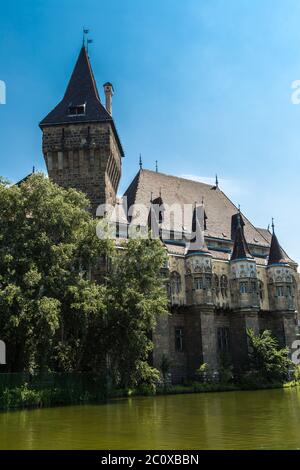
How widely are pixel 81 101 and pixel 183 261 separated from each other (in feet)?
50.5

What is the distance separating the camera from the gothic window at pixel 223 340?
1635 inches

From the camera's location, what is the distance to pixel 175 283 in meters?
40.8

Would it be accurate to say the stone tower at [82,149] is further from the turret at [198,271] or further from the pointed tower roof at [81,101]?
the turret at [198,271]

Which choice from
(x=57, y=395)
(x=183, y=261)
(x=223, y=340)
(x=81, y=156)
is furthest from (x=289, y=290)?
(x=57, y=395)

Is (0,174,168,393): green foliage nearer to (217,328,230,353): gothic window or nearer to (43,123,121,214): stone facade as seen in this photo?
(43,123,121,214): stone facade

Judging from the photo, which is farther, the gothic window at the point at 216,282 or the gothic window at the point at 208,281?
the gothic window at the point at 216,282

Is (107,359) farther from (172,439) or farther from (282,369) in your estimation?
(172,439)

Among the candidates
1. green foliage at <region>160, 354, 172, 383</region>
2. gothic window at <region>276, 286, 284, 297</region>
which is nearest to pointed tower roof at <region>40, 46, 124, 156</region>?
gothic window at <region>276, 286, 284, 297</region>

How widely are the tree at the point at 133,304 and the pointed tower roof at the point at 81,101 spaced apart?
16161 mm

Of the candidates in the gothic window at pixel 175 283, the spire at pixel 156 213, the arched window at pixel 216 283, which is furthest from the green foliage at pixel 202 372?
the spire at pixel 156 213

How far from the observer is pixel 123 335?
27.2m

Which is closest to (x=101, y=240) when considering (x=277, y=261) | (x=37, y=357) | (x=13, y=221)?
(x=13, y=221)

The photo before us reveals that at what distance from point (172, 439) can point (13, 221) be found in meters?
16.3

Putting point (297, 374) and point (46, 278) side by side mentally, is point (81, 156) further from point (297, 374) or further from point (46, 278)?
point (297, 374)
